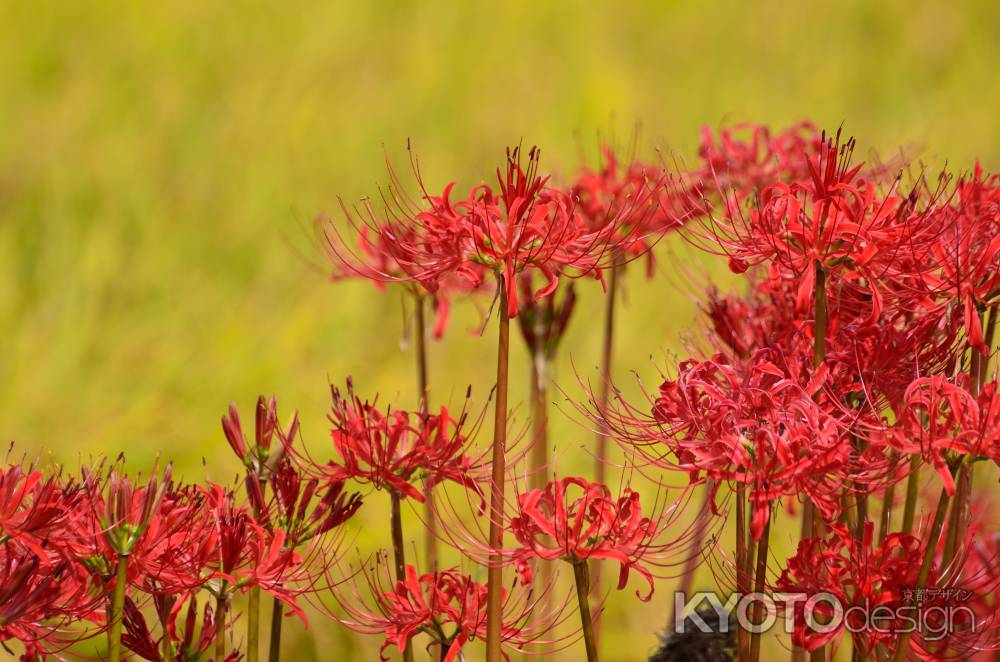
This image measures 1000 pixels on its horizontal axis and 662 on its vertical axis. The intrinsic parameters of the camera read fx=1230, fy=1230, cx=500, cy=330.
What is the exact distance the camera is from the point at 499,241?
3.11 ft

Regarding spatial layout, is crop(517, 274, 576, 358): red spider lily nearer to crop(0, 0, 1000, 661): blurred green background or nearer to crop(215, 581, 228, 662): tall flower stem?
crop(215, 581, 228, 662): tall flower stem

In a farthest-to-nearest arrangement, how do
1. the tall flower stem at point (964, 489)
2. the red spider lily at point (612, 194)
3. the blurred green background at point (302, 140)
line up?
the blurred green background at point (302, 140)
the red spider lily at point (612, 194)
the tall flower stem at point (964, 489)

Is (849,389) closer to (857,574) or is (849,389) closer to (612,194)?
(857,574)

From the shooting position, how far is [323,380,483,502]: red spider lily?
1038mm

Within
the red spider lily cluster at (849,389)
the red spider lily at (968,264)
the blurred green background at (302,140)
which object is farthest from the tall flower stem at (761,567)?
the blurred green background at (302,140)

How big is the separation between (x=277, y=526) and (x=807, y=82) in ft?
13.0

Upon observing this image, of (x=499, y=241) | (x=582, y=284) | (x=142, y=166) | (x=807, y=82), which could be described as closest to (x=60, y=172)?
(x=142, y=166)

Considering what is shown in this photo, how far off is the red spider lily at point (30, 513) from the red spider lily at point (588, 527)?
0.34m

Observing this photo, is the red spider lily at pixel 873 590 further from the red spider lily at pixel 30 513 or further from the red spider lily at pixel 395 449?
the red spider lily at pixel 30 513

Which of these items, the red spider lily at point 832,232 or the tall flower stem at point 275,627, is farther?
the tall flower stem at point 275,627

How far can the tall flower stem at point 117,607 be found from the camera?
0.87m

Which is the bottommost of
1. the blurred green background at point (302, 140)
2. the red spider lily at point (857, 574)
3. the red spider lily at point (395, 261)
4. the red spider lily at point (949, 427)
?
the red spider lily at point (857, 574)

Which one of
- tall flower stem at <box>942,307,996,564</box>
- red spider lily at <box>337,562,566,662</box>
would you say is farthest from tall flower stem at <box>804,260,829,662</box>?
red spider lily at <box>337,562,566,662</box>

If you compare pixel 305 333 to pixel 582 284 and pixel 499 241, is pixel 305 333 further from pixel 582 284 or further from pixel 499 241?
pixel 499 241
